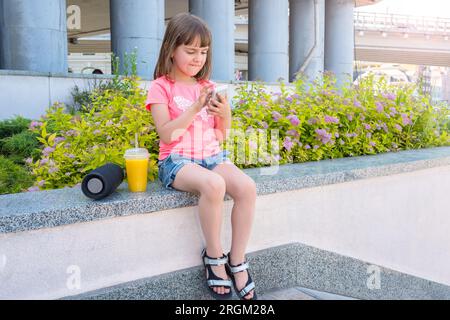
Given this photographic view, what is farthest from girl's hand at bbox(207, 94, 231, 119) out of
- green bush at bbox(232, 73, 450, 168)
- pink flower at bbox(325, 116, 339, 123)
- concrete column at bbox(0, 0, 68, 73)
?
concrete column at bbox(0, 0, 68, 73)

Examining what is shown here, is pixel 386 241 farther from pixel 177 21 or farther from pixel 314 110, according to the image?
pixel 177 21

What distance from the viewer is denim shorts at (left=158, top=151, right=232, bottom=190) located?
92.9 inches

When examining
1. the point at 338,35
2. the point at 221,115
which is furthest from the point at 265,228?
the point at 338,35

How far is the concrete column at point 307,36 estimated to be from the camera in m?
15.4

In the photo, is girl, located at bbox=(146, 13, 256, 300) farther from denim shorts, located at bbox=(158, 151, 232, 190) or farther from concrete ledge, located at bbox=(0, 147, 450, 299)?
concrete ledge, located at bbox=(0, 147, 450, 299)

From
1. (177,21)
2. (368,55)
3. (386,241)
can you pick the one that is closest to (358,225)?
(386,241)

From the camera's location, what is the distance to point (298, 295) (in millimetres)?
2484

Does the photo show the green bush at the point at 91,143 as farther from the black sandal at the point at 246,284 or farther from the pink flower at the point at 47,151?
the black sandal at the point at 246,284

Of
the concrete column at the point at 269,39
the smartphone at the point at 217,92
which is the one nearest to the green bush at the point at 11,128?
the smartphone at the point at 217,92

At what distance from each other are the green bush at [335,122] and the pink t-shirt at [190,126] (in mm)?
503

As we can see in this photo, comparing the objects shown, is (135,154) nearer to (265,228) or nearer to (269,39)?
(265,228)

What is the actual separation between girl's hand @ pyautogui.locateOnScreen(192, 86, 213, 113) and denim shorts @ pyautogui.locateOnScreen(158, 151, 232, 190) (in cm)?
30

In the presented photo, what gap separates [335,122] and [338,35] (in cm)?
1521
